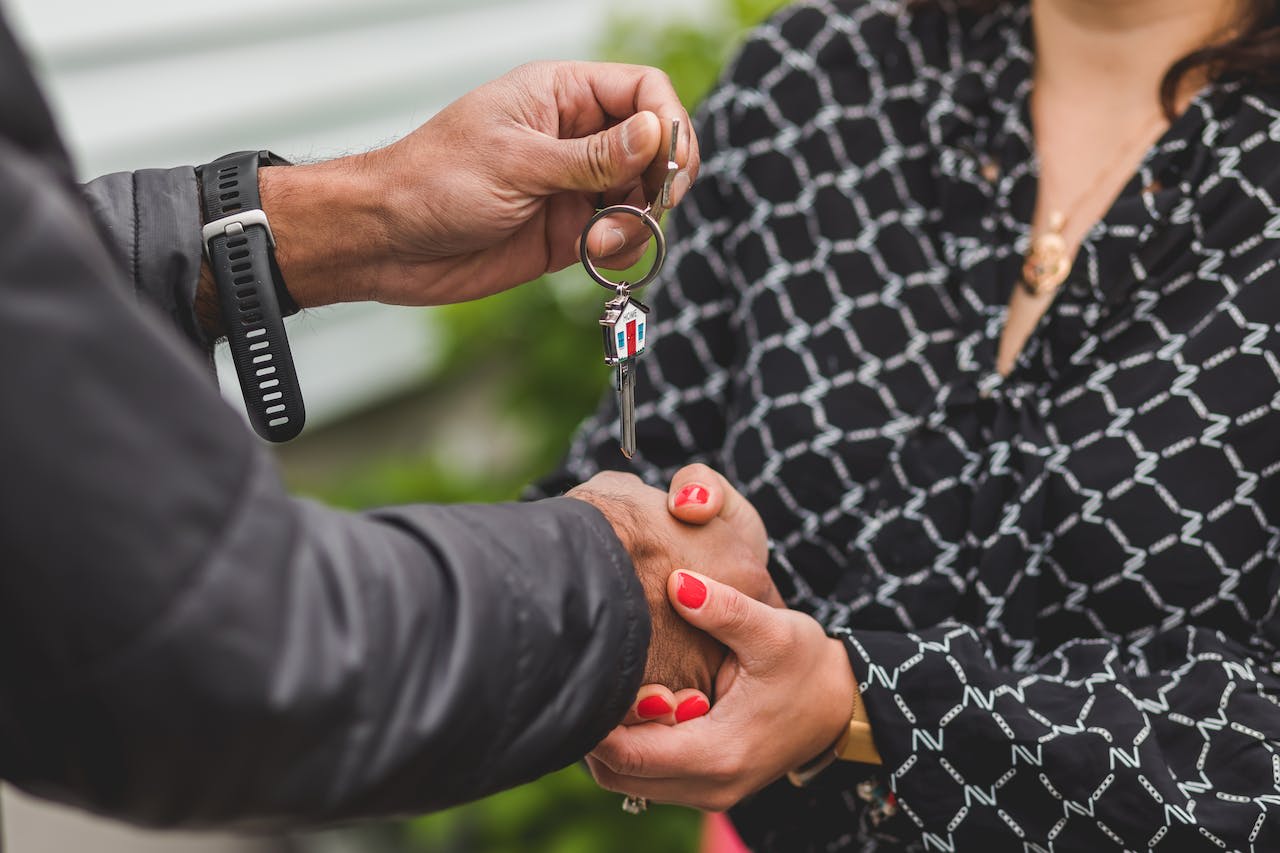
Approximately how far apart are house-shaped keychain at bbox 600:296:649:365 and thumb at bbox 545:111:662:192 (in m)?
0.12

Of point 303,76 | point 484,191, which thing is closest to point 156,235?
point 484,191

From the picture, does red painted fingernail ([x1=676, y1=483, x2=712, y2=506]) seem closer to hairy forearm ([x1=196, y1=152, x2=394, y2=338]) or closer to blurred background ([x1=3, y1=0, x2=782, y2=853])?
hairy forearm ([x1=196, y1=152, x2=394, y2=338])

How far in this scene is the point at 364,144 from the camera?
1912 millimetres

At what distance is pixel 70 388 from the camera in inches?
22.3

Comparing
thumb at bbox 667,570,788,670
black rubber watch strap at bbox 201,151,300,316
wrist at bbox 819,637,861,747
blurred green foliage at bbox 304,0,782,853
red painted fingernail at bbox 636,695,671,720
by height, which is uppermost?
black rubber watch strap at bbox 201,151,300,316

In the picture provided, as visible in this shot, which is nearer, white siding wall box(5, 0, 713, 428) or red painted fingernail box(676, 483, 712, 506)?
red painted fingernail box(676, 483, 712, 506)

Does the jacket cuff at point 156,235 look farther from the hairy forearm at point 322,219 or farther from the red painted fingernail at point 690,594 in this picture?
the red painted fingernail at point 690,594

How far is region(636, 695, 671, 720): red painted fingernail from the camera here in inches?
40.0

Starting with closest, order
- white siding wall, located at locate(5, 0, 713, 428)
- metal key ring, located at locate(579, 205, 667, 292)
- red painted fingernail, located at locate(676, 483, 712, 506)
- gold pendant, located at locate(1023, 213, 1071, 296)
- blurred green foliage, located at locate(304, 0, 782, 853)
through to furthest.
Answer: metal key ring, located at locate(579, 205, 667, 292) → red painted fingernail, located at locate(676, 483, 712, 506) → gold pendant, located at locate(1023, 213, 1071, 296) → blurred green foliage, located at locate(304, 0, 782, 853) → white siding wall, located at locate(5, 0, 713, 428)

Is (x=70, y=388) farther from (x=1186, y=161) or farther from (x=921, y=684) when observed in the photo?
(x=1186, y=161)

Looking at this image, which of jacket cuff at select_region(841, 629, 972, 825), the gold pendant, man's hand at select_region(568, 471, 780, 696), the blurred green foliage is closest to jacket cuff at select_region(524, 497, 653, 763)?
Answer: man's hand at select_region(568, 471, 780, 696)

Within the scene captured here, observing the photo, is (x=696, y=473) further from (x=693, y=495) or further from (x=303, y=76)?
(x=303, y=76)

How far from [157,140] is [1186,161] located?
2.12 metres

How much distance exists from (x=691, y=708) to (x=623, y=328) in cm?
37
